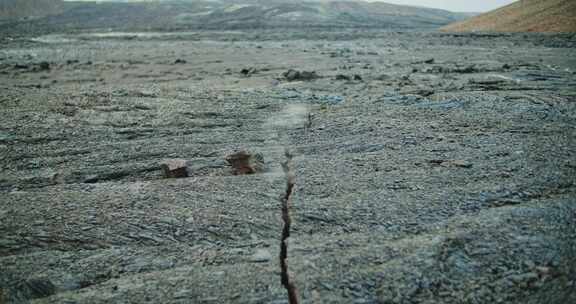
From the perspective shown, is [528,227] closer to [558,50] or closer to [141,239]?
[141,239]

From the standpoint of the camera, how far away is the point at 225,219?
2213mm

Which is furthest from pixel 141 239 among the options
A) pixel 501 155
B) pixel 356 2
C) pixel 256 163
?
pixel 356 2

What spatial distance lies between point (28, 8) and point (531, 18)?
50.4 meters

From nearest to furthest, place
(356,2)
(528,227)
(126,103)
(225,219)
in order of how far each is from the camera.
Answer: (528,227), (225,219), (126,103), (356,2)

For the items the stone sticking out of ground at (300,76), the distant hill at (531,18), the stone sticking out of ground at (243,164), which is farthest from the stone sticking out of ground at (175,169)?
the distant hill at (531,18)

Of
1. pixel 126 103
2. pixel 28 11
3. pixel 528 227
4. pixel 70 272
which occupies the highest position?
pixel 28 11

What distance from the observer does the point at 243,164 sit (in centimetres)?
283

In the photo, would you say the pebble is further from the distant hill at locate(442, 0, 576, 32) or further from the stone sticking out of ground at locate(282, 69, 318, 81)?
the distant hill at locate(442, 0, 576, 32)

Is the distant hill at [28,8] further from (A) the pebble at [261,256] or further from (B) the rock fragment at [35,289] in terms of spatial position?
(A) the pebble at [261,256]

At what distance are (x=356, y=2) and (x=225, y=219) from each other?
168 ft

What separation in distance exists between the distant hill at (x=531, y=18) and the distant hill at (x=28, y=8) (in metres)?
44.2

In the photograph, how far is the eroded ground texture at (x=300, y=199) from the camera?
1.70m

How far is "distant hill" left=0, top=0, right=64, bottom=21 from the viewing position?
130ft

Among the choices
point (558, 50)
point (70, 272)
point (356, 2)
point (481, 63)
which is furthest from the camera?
point (356, 2)
